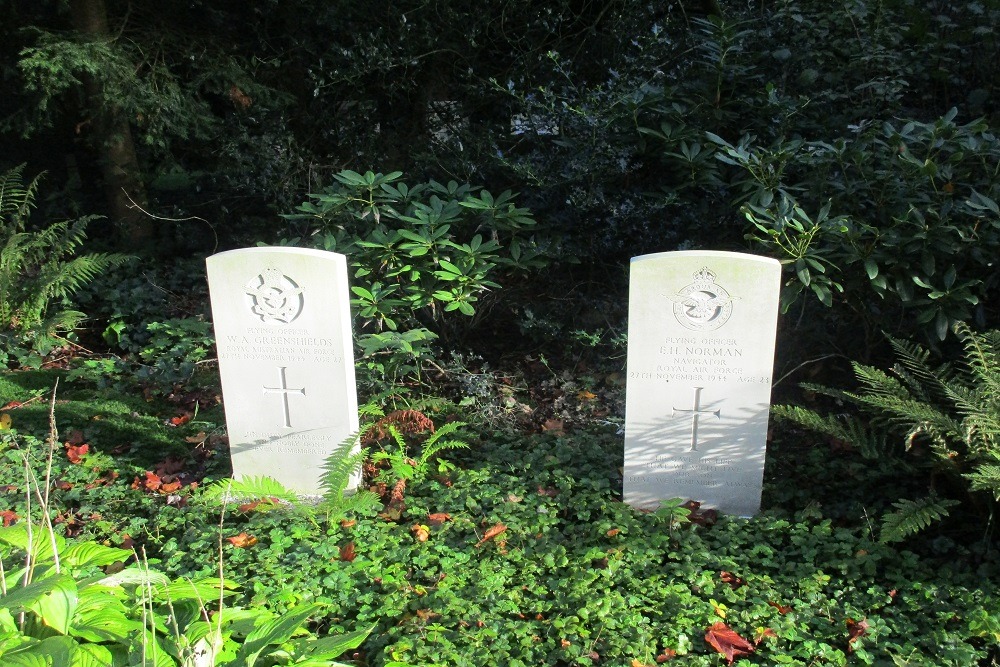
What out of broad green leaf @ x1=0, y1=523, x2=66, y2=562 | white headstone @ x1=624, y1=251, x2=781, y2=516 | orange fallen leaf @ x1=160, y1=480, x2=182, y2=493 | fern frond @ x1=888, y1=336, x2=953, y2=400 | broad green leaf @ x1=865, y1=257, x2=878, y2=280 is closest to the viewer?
broad green leaf @ x1=0, y1=523, x2=66, y2=562

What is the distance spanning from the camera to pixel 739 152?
13.5ft

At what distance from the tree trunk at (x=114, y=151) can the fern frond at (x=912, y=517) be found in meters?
5.97

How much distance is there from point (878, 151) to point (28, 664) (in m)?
4.39

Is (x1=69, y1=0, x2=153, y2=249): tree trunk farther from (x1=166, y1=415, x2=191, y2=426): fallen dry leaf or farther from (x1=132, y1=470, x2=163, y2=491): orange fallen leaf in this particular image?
(x1=132, y1=470, x2=163, y2=491): orange fallen leaf

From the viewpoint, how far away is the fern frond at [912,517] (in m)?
3.14

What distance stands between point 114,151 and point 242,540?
187 inches

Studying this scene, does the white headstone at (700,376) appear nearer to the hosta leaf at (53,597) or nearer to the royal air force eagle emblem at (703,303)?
the royal air force eagle emblem at (703,303)

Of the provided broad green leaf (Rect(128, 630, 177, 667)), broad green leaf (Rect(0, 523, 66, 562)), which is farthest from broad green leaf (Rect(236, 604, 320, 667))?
broad green leaf (Rect(0, 523, 66, 562))

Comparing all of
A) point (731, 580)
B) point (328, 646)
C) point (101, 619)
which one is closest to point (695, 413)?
point (731, 580)

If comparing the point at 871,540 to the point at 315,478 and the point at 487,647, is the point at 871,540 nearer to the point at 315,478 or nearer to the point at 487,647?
the point at 487,647

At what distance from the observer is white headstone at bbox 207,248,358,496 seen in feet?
12.3

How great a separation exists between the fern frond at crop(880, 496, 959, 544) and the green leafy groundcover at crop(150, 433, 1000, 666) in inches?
6.7

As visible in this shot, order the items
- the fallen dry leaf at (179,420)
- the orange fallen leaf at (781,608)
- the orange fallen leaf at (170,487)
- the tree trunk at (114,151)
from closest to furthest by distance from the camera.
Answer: the orange fallen leaf at (781,608) → the orange fallen leaf at (170,487) → the fallen dry leaf at (179,420) → the tree trunk at (114,151)

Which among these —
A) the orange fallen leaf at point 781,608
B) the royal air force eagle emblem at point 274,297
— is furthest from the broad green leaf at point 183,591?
the orange fallen leaf at point 781,608
